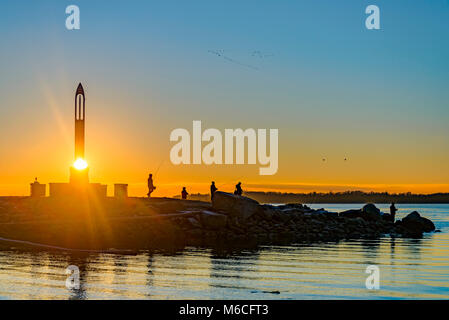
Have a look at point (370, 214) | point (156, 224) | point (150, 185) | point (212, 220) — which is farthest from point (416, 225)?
A: point (156, 224)

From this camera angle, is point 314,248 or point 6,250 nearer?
point 6,250

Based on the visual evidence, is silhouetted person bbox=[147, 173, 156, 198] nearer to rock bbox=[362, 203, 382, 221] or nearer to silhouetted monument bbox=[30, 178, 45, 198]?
silhouetted monument bbox=[30, 178, 45, 198]

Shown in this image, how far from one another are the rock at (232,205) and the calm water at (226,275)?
36.2 ft

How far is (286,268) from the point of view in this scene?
92.9ft

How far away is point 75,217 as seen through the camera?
137ft

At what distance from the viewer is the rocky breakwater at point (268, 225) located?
4469 cm

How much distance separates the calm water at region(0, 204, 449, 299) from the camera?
69.8ft

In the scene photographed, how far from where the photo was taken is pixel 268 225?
164ft

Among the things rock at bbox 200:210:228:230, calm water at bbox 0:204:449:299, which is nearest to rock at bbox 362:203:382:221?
rock at bbox 200:210:228:230
